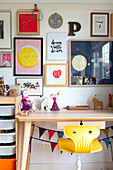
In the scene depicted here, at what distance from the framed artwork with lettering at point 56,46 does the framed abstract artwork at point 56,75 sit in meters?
0.11

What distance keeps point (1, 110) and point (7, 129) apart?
21 centimetres

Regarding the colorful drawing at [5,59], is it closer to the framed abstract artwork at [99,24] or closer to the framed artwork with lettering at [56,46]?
the framed artwork with lettering at [56,46]

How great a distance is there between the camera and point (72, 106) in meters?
2.52

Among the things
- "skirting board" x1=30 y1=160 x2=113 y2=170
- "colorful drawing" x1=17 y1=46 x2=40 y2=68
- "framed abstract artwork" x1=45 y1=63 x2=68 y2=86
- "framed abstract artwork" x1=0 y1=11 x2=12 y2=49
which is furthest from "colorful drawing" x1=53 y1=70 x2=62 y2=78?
"skirting board" x1=30 y1=160 x2=113 y2=170

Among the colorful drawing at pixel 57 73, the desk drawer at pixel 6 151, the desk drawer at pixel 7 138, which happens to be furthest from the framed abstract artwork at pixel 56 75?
the desk drawer at pixel 6 151

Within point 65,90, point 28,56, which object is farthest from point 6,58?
point 65,90

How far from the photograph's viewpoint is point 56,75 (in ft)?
8.29

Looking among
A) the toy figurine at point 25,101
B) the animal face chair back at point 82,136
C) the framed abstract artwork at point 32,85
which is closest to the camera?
the animal face chair back at point 82,136

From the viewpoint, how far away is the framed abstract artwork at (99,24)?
251cm

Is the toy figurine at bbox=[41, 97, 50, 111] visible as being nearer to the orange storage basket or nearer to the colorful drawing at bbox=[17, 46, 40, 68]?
the colorful drawing at bbox=[17, 46, 40, 68]

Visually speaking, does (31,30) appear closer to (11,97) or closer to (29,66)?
(29,66)

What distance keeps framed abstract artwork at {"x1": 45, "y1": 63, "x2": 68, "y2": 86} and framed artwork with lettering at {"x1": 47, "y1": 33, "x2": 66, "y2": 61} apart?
108 mm

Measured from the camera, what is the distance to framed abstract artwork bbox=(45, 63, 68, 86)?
252 cm

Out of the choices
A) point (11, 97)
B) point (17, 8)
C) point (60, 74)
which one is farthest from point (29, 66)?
point (17, 8)
